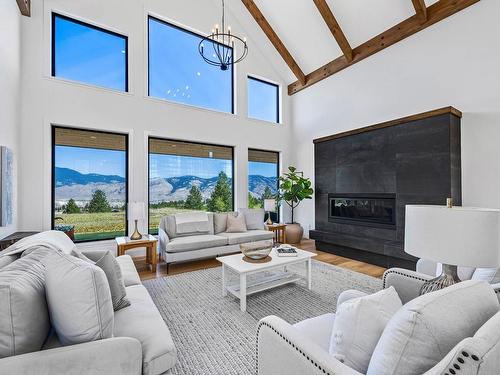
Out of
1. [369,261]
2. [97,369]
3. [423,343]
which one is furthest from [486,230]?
[369,261]

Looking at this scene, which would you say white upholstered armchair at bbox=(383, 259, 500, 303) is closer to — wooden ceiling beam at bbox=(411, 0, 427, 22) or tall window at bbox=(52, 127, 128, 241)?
wooden ceiling beam at bbox=(411, 0, 427, 22)

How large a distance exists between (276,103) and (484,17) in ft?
13.6

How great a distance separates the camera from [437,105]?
3.93m

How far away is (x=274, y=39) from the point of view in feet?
19.0

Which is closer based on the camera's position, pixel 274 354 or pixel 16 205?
pixel 274 354

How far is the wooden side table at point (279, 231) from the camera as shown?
5.32 meters

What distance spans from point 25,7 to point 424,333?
18.3 feet

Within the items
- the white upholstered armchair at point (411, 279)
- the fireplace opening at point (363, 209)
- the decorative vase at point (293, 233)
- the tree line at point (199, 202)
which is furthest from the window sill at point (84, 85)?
the white upholstered armchair at point (411, 279)

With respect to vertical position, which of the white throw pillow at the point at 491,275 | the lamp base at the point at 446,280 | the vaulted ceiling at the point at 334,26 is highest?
the vaulted ceiling at the point at 334,26

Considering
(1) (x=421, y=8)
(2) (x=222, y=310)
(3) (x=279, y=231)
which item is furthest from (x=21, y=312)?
(1) (x=421, y=8)

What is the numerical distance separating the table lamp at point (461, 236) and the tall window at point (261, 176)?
4.96 m

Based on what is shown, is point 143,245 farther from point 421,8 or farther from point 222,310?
point 421,8

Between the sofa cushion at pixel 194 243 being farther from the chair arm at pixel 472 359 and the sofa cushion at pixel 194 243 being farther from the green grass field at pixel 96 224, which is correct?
the chair arm at pixel 472 359

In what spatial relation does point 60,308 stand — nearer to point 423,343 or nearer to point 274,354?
point 274,354
